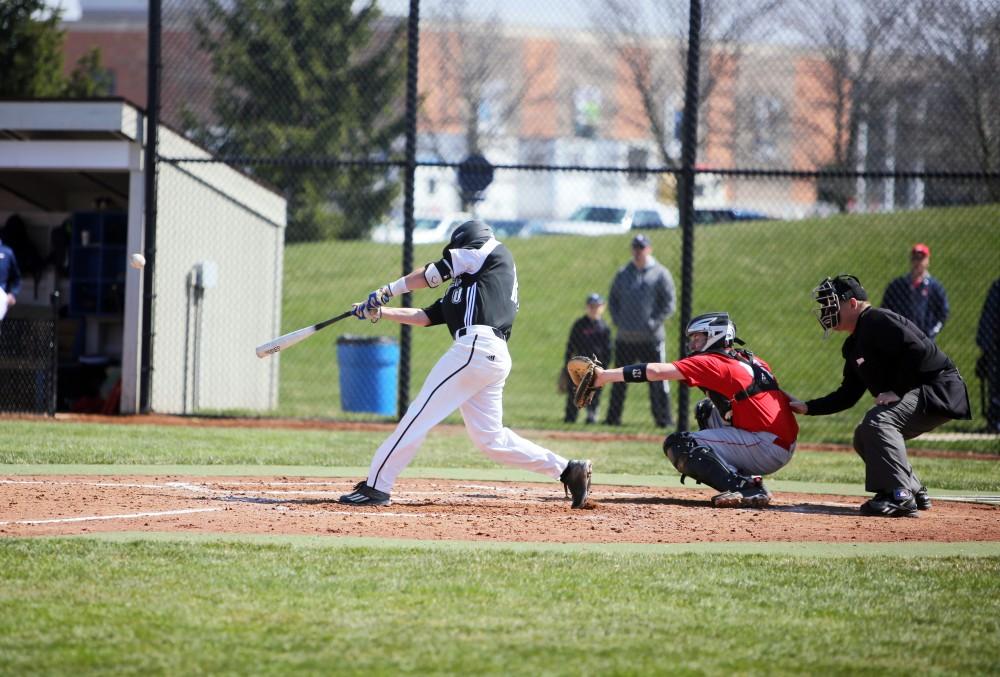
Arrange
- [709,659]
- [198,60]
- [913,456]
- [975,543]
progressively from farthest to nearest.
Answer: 1. [198,60]
2. [913,456]
3. [975,543]
4. [709,659]

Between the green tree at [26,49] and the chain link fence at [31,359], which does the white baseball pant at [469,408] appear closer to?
the chain link fence at [31,359]

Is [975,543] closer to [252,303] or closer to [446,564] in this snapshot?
[446,564]

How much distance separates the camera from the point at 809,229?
27.5 meters

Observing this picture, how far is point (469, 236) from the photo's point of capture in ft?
26.0

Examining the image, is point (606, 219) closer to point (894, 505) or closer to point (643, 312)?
point (643, 312)

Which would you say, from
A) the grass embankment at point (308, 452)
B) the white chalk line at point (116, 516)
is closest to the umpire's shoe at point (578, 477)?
the grass embankment at point (308, 452)

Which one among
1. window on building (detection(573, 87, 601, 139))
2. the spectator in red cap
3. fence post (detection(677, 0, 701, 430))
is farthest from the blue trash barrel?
window on building (detection(573, 87, 601, 139))

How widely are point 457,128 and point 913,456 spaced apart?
17.8 m

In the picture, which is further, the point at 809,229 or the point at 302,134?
the point at 809,229

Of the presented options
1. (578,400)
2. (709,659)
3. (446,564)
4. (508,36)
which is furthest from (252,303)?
(709,659)

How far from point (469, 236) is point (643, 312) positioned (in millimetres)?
8108

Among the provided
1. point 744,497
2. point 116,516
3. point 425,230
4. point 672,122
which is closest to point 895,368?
point 744,497

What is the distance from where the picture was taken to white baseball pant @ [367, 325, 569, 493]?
784 centimetres

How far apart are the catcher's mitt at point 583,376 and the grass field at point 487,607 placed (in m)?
1.50
